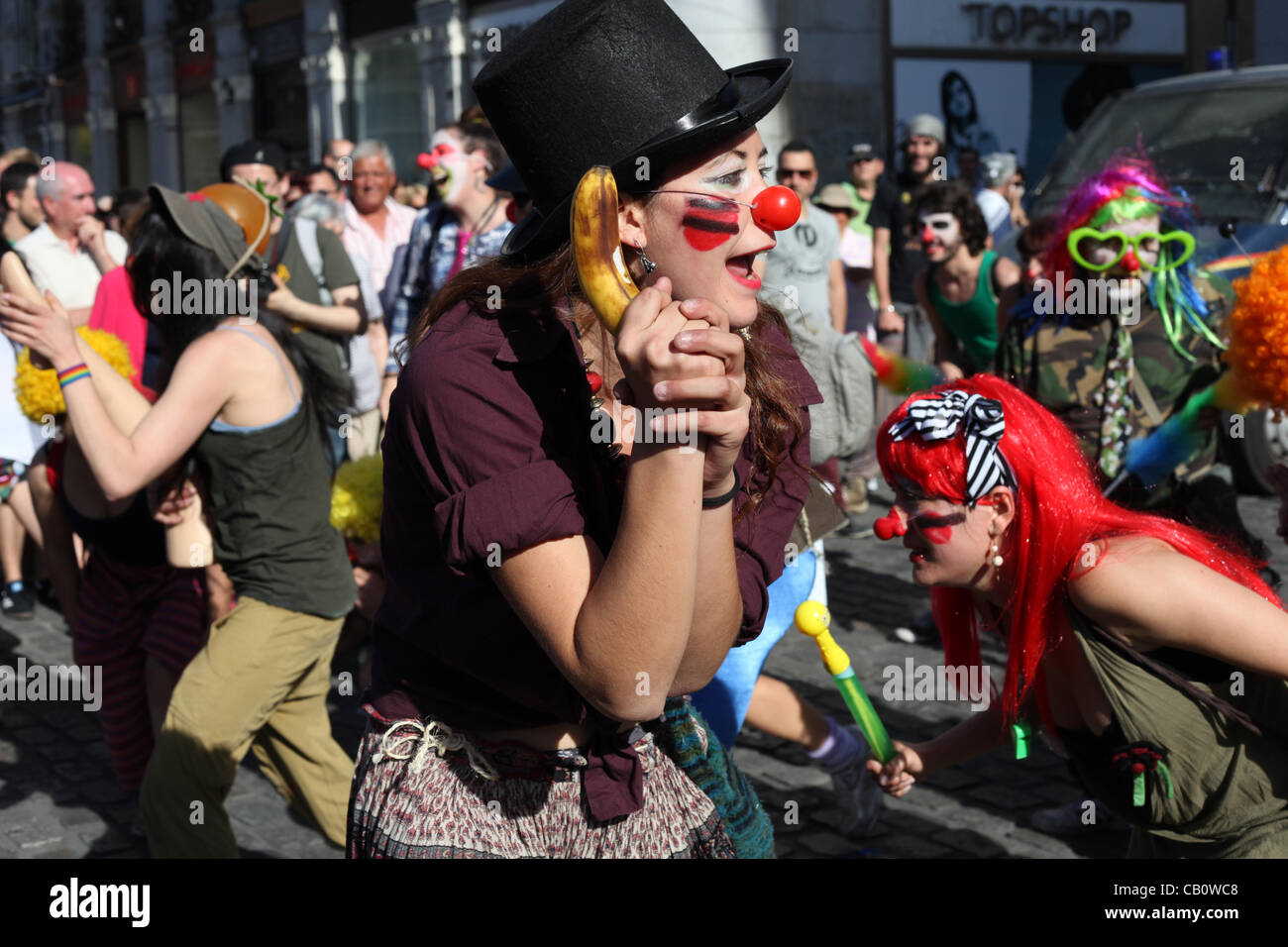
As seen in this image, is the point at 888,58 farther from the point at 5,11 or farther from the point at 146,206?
the point at 5,11

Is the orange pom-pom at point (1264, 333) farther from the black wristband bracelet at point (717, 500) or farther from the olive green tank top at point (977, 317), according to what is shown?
the olive green tank top at point (977, 317)

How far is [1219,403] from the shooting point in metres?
3.66

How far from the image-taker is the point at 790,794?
4.55 metres

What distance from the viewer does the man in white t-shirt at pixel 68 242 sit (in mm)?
7605

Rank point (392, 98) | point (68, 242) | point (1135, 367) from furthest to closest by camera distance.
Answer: point (392, 98) → point (68, 242) → point (1135, 367)

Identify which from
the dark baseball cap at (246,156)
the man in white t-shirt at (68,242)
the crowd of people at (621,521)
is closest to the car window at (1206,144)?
the crowd of people at (621,521)

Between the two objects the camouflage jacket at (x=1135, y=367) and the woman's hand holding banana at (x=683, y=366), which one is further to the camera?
the camouflage jacket at (x=1135, y=367)

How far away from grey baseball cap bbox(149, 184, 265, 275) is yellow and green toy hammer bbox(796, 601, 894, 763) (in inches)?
73.0

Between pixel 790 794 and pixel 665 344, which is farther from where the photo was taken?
pixel 790 794

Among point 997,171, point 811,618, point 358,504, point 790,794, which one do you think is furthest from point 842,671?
point 997,171

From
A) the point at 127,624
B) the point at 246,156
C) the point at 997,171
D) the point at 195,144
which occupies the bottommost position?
the point at 127,624

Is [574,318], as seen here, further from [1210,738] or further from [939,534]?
[1210,738]

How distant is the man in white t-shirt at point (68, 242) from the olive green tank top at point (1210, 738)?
6.30 meters

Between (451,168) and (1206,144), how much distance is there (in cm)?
482
